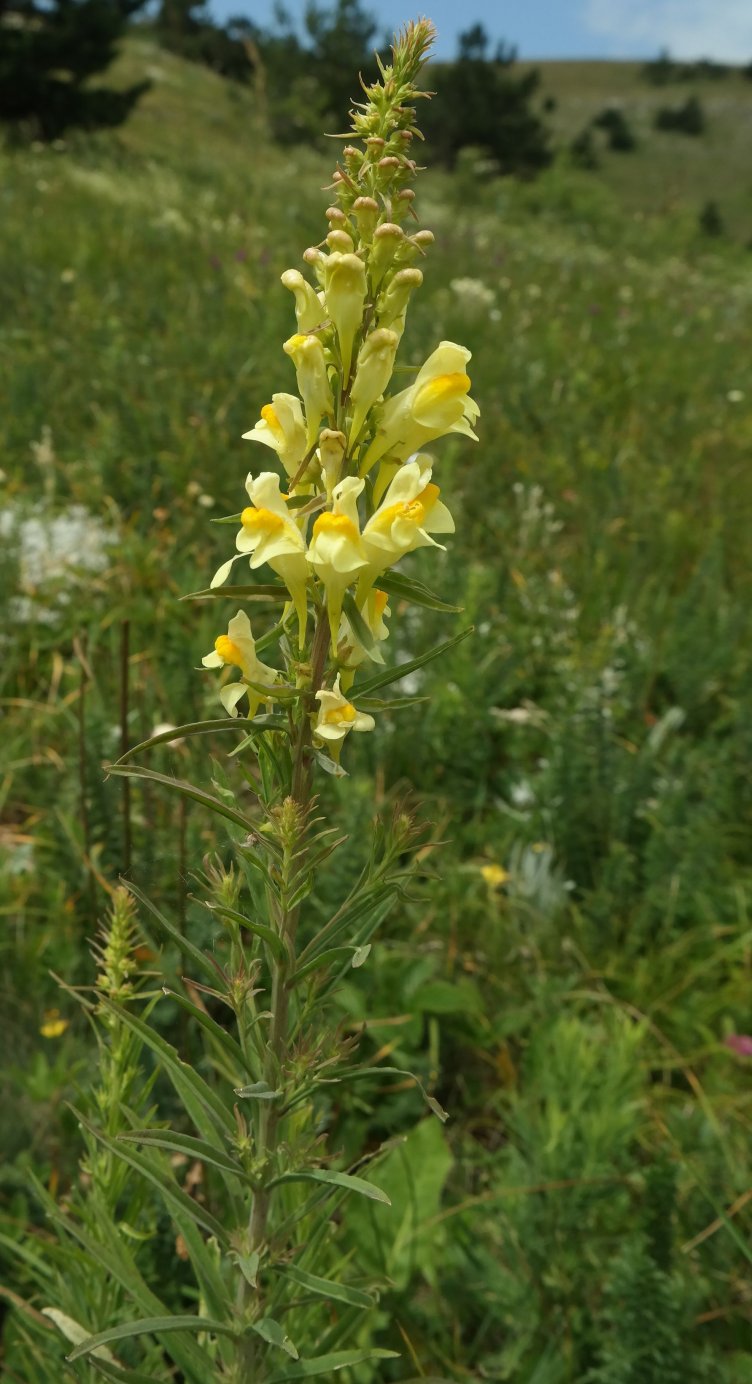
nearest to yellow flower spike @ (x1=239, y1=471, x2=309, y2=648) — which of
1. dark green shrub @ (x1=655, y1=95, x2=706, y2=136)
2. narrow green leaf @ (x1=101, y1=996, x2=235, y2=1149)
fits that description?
narrow green leaf @ (x1=101, y1=996, x2=235, y2=1149)

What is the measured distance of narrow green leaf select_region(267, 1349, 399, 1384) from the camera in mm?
989

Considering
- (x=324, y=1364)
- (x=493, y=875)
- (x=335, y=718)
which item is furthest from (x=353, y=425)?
(x=493, y=875)

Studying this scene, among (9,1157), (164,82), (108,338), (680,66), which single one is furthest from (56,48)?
(680,66)

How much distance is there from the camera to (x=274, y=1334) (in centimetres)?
96

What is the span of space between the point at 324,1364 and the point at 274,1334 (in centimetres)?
10

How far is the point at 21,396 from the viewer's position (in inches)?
157

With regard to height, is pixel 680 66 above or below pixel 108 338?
above

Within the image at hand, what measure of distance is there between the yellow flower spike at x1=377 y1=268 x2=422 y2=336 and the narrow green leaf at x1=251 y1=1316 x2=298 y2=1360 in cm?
96

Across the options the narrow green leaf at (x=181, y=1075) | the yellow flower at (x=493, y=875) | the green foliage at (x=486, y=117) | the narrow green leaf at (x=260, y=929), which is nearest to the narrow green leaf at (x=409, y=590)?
the narrow green leaf at (x=260, y=929)

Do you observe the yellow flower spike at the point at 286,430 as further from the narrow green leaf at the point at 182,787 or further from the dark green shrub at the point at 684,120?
the dark green shrub at the point at 684,120

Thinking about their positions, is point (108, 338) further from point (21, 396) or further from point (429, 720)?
point (429, 720)

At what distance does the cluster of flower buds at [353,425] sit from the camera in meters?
0.94

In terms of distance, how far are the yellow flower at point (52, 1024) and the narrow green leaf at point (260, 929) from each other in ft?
3.28

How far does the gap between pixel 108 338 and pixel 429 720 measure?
2.87m
